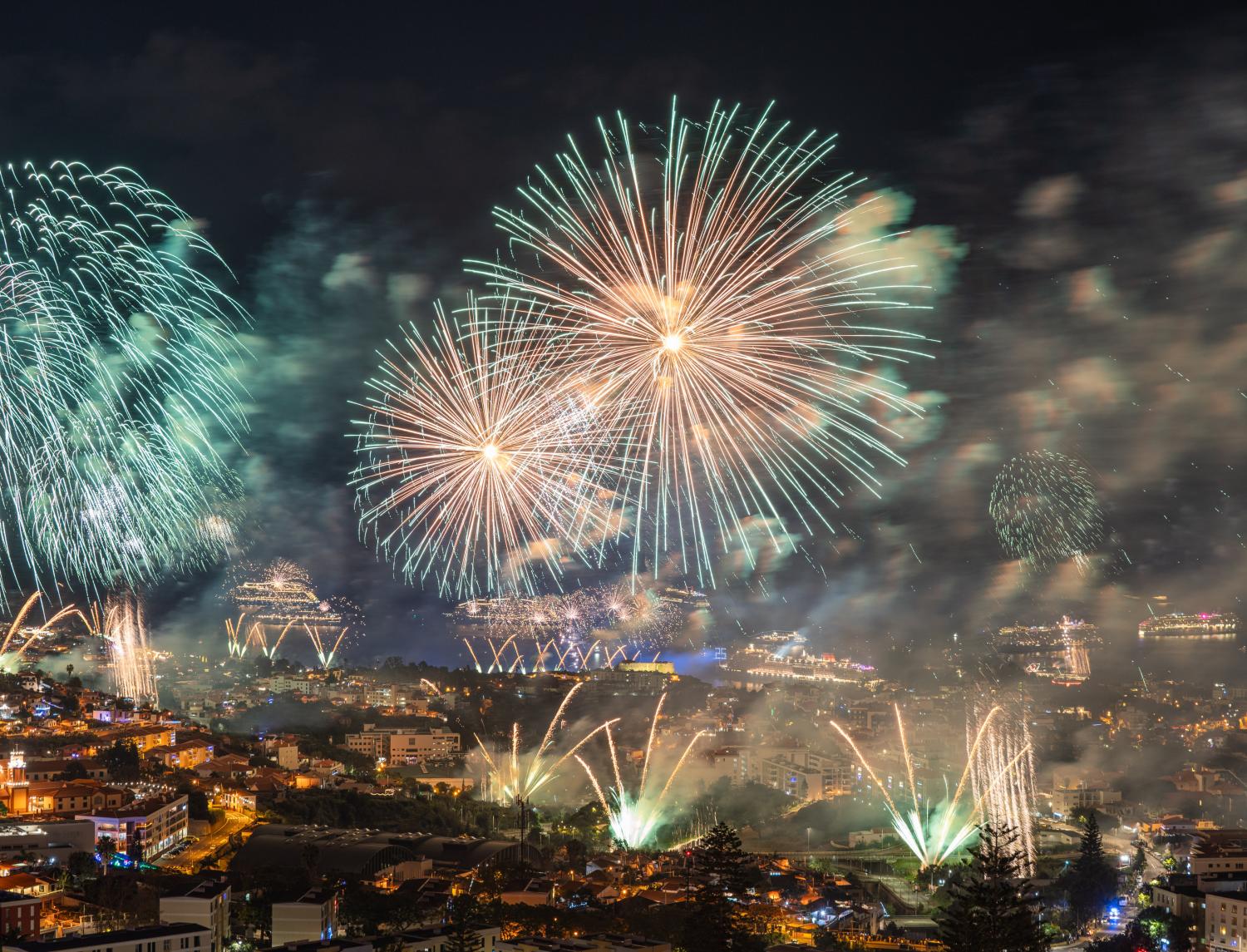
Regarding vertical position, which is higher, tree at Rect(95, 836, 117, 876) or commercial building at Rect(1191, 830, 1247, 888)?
tree at Rect(95, 836, 117, 876)

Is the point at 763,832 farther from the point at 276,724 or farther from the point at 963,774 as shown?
the point at 276,724

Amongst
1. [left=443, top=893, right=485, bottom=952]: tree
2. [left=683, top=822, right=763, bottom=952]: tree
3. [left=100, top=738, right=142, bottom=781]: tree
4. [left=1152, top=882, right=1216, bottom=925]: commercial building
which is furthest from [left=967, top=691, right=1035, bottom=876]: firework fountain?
[left=100, top=738, right=142, bottom=781]: tree

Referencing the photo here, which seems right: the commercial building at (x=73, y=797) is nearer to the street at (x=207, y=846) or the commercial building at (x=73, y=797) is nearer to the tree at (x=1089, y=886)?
the street at (x=207, y=846)

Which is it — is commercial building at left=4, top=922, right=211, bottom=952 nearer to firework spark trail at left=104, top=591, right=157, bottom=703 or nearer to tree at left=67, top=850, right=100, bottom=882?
tree at left=67, top=850, right=100, bottom=882

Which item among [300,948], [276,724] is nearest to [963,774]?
[276,724]

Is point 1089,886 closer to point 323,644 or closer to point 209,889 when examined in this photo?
point 209,889

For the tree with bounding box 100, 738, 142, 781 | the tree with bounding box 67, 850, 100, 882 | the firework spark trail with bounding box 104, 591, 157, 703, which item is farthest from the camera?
the firework spark trail with bounding box 104, 591, 157, 703
